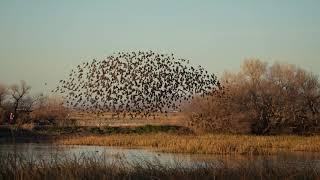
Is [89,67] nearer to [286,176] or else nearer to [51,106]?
[286,176]

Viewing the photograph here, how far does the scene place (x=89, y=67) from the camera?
1791 centimetres

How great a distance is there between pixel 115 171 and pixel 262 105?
1628 inches

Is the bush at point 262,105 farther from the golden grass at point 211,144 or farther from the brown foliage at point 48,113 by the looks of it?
the brown foliage at point 48,113

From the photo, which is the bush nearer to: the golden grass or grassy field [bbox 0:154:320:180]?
the golden grass

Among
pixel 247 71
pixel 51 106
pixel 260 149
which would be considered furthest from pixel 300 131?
pixel 51 106

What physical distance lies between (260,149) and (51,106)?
3175 cm

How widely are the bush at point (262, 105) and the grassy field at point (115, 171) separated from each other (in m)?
36.1

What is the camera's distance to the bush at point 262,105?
49656mm

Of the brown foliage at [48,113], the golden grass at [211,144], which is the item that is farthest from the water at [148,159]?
the brown foliage at [48,113]

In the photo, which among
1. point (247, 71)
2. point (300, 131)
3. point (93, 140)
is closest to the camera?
point (93, 140)

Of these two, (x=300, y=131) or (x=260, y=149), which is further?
(x=300, y=131)

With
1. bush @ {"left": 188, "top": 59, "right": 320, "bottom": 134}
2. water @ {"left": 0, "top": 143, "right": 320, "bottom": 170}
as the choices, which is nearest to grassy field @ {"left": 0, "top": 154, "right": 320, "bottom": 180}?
water @ {"left": 0, "top": 143, "right": 320, "bottom": 170}

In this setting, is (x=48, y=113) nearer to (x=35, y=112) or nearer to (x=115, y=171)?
(x=35, y=112)

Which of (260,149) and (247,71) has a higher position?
(247,71)
